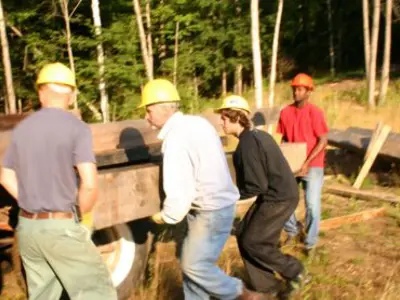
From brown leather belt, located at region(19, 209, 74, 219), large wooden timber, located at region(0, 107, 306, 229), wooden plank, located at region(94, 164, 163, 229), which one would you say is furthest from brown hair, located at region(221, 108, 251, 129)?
brown leather belt, located at region(19, 209, 74, 219)

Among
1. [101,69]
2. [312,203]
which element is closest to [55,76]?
[312,203]

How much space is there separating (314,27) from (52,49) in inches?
940

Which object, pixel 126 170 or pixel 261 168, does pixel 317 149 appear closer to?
pixel 261 168

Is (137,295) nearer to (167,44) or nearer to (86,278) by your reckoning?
(86,278)

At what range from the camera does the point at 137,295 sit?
5.17m

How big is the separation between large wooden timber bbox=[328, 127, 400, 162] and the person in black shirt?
212 inches

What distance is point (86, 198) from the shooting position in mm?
3732

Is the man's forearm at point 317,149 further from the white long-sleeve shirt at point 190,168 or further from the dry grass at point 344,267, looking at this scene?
the white long-sleeve shirt at point 190,168

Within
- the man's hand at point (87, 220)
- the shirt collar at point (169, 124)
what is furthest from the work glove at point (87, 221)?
the shirt collar at point (169, 124)

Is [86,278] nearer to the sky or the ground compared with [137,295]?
nearer to the sky

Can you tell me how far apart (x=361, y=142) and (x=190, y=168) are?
7.32 m

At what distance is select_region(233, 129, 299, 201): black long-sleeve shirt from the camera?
16.8 feet

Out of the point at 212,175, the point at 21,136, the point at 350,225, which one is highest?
the point at 21,136

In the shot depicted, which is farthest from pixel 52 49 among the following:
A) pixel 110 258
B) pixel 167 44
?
pixel 110 258
